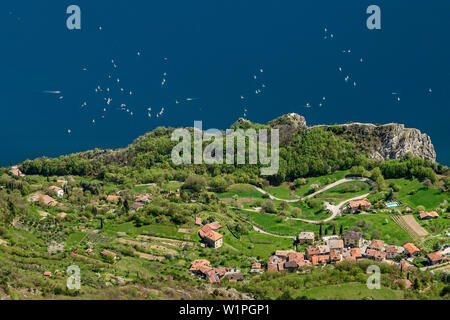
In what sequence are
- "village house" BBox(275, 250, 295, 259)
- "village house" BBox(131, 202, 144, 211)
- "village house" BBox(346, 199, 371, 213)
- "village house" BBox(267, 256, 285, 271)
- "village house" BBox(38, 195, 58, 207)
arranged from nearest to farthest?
"village house" BBox(267, 256, 285, 271), "village house" BBox(275, 250, 295, 259), "village house" BBox(131, 202, 144, 211), "village house" BBox(38, 195, 58, 207), "village house" BBox(346, 199, 371, 213)

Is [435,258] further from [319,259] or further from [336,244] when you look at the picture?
[319,259]

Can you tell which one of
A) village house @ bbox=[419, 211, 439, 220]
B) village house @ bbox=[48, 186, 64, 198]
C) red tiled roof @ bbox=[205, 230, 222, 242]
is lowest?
red tiled roof @ bbox=[205, 230, 222, 242]

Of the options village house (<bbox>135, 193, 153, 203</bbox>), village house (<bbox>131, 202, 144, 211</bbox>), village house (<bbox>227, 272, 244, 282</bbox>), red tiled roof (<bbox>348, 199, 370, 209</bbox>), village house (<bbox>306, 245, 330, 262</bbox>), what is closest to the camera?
village house (<bbox>227, 272, 244, 282</bbox>)

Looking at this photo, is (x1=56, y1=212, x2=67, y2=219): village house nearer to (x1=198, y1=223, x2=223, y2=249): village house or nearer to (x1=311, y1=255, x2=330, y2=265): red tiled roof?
(x1=198, y1=223, x2=223, y2=249): village house

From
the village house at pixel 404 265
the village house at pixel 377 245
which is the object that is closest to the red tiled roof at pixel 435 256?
the village house at pixel 404 265

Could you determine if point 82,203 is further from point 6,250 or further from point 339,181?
point 339,181

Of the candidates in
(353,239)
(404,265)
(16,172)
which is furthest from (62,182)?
(404,265)

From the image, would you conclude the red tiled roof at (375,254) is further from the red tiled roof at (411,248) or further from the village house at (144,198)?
the village house at (144,198)

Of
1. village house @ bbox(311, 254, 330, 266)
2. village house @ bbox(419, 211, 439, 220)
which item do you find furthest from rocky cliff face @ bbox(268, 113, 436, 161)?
village house @ bbox(311, 254, 330, 266)
